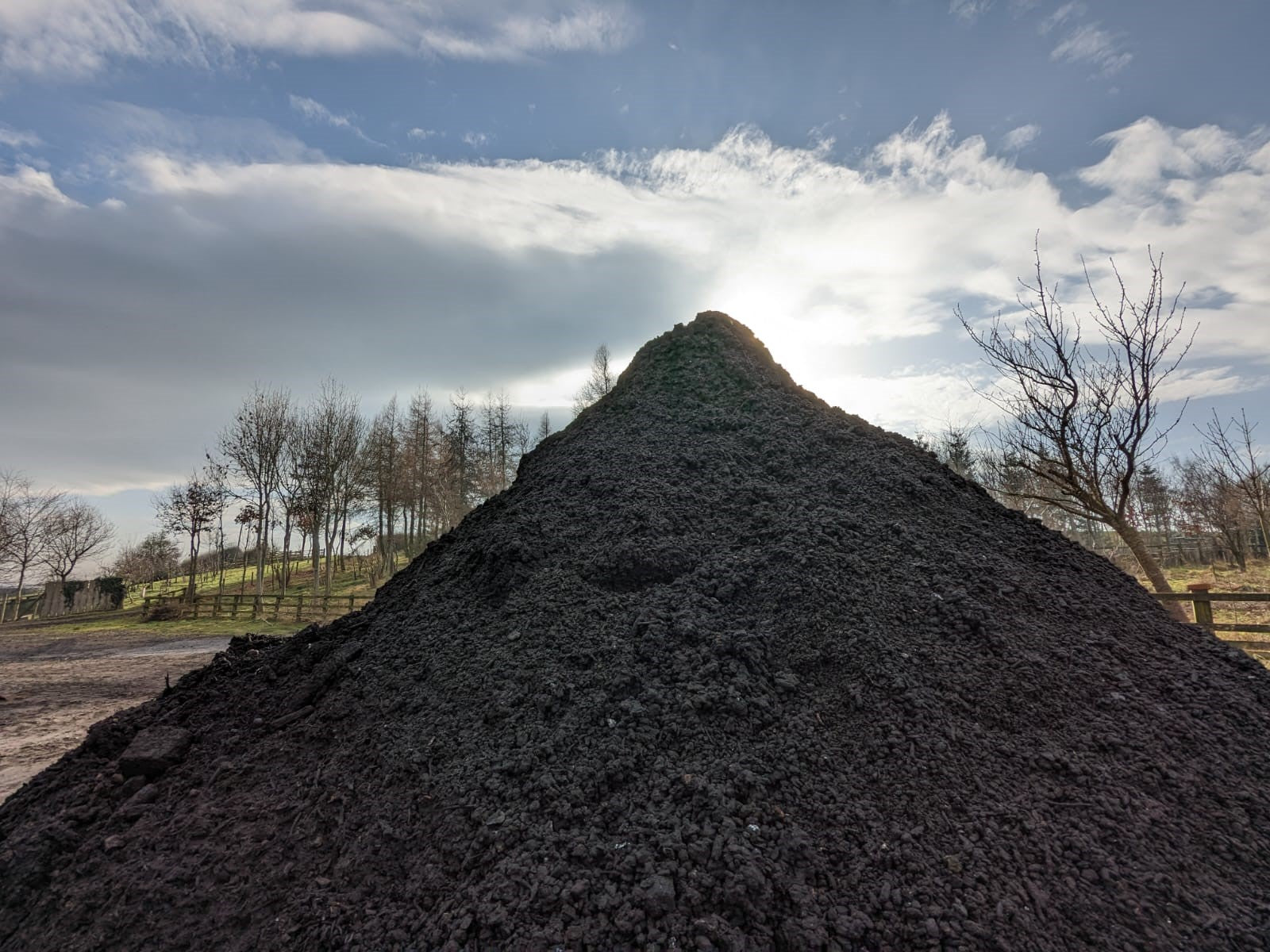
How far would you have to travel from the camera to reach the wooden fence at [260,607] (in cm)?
2272

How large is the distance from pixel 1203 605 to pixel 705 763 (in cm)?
987

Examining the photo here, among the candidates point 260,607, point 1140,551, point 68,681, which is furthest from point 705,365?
point 260,607

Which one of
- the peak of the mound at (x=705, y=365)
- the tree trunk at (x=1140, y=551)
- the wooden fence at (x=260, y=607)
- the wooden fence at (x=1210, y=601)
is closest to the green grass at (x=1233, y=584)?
the wooden fence at (x=1210, y=601)

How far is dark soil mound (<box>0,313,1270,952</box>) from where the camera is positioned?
2.40 metres

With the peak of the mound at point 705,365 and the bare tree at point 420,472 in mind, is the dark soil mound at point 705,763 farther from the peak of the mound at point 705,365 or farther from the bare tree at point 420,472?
the bare tree at point 420,472

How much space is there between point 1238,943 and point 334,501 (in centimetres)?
3528

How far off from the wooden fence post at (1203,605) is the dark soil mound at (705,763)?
18.4 feet

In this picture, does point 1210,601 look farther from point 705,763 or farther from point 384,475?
point 384,475

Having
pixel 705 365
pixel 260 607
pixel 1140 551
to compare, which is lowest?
pixel 260 607

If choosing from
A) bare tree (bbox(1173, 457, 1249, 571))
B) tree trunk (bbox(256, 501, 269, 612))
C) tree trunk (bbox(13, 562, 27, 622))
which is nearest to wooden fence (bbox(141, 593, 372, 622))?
tree trunk (bbox(256, 501, 269, 612))

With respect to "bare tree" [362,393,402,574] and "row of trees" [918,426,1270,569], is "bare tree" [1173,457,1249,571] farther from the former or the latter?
"bare tree" [362,393,402,574]

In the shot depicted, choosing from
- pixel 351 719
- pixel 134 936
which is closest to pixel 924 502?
pixel 351 719

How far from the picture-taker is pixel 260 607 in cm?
2509

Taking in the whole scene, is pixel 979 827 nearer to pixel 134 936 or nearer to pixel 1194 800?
pixel 1194 800
